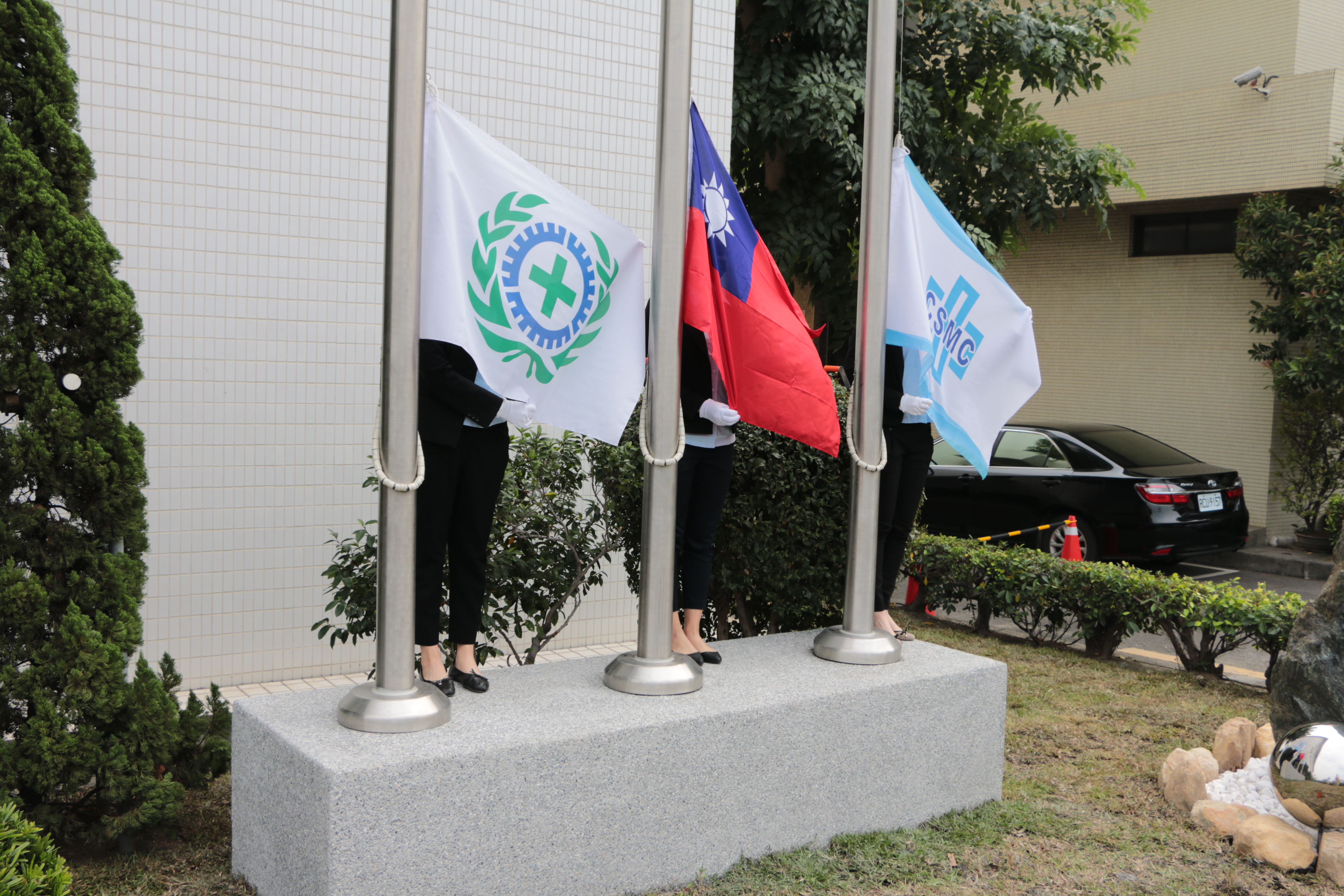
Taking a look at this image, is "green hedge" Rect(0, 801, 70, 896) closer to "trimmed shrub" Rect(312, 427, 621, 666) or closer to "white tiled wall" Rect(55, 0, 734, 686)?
"trimmed shrub" Rect(312, 427, 621, 666)

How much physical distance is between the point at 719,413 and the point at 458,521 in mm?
997

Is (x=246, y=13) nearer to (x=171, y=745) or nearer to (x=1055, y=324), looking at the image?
(x=171, y=745)

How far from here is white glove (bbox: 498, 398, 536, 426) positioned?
356cm

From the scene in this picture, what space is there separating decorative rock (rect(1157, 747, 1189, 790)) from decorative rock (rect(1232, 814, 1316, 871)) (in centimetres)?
45

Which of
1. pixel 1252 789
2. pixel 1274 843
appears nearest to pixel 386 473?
pixel 1274 843

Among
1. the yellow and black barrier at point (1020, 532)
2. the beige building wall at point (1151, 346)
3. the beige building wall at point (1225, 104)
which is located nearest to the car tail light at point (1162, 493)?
the yellow and black barrier at point (1020, 532)

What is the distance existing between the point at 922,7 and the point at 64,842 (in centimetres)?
1063

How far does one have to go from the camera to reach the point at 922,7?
37.2ft

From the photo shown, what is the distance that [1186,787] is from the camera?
4.58 m

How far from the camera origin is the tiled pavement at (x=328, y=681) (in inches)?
237

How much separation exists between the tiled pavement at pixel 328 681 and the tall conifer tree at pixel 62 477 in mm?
2049

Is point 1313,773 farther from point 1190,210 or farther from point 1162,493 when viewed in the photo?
point 1190,210

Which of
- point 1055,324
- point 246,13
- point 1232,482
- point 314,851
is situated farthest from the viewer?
point 1055,324

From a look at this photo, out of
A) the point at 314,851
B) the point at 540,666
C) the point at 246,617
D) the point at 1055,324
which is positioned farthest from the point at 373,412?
the point at 1055,324
